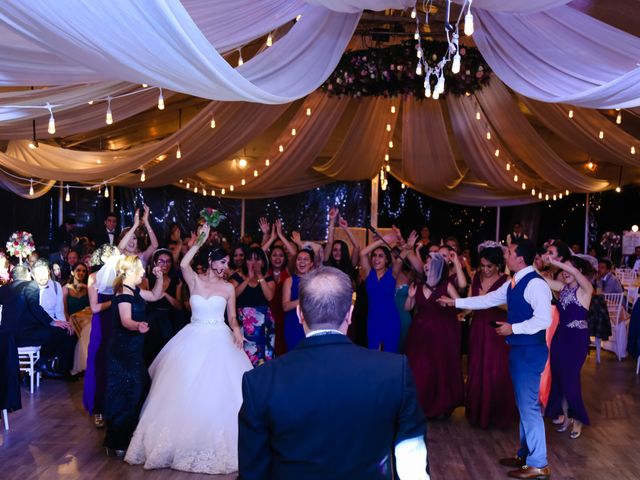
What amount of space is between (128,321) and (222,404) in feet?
2.53

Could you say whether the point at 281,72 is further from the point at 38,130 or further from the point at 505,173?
the point at 505,173

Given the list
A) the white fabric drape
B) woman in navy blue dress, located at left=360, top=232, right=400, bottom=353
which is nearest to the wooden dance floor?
woman in navy blue dress, located at left=360, top=232, right=400, bottom=353

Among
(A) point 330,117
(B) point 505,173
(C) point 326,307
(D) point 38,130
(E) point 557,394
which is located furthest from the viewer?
(B) point 505,173

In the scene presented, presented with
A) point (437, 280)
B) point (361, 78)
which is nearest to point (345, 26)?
point (361, 78)

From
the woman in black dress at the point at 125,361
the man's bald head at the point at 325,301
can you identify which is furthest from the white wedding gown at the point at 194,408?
the man's bald head at the point at 325,301

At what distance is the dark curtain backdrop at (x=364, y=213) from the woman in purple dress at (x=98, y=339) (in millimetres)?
7391

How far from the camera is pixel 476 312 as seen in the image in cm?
568

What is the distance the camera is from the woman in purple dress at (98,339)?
5395mm

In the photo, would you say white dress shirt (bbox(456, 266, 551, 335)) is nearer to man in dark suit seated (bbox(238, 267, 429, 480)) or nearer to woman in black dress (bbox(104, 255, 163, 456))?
woman in black dress (bbox(104, 255, 163, 456))

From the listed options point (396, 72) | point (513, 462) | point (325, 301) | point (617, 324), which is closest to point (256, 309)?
point (396, 72)

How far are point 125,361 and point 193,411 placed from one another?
22.2 inches

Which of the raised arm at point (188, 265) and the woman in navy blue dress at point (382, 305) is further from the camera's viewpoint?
the woman in navy blue dress at point (382, 305)

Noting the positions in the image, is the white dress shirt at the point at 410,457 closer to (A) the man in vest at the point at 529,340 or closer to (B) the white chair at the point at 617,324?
(A) the man in vest at the point at 529,340

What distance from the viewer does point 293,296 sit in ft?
19.8
